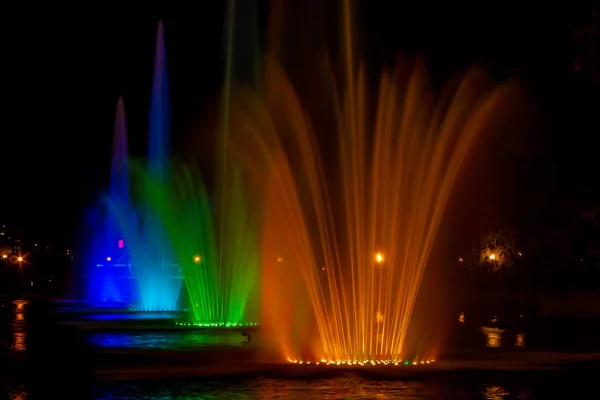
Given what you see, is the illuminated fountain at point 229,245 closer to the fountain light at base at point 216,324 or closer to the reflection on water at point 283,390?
the fountain light at base at point 216,324

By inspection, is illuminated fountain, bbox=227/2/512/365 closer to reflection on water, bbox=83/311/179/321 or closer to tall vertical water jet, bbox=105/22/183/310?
reflection on water, bbox=83/311/179/321

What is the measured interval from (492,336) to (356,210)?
7893 millimetres

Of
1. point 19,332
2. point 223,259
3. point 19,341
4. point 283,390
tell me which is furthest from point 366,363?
point 223,259

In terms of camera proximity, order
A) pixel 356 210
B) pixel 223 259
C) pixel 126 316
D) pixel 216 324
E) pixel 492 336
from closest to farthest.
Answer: pixel 356 210 < pixel 492 336 < pixel 216 324 < pixel 223 259 < pixel 126 316

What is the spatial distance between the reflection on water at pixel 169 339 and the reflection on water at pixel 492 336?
5.49m

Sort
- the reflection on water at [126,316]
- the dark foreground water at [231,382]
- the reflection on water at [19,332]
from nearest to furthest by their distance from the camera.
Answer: the dark foreground water at [231,382]
the reflection on water at [19,332]
the reflection on water at [126,316]

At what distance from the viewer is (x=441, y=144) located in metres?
18.5

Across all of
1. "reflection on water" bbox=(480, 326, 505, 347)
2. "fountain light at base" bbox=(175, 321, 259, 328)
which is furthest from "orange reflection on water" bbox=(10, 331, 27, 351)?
"reflection on water" bbox=(480, 326, 505, 347)

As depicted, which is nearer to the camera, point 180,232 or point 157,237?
point 180,232

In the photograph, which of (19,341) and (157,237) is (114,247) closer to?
(157,237)

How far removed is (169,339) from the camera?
68.9 ft

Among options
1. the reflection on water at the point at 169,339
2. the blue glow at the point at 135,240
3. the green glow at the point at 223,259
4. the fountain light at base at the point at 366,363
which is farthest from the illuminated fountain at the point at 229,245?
the fountain light at base at the point at 366,363

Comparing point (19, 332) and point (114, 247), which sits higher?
point (114, 247)

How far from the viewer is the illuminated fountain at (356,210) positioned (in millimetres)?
16188
